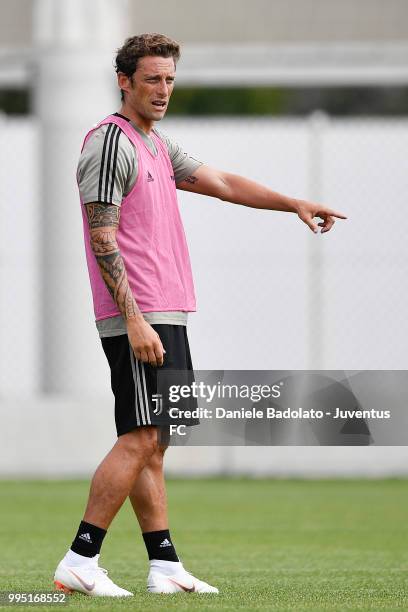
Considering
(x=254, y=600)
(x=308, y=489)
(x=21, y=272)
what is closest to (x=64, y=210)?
(x=21, y=272)

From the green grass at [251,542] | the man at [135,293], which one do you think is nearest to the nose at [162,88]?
the man at [135,293]

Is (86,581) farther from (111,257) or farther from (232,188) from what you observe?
(232,188)

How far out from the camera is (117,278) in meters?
5.56

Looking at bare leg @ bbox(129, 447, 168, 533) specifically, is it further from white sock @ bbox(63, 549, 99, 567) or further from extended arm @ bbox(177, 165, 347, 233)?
extended arm @ bbox(177, 165, 347, 233)

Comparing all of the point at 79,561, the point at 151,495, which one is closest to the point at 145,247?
the point at 151,495

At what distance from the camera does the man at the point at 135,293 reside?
5.57 meters

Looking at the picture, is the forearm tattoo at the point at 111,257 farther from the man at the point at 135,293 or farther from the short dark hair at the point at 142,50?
the short dark hair at the point at 142,50

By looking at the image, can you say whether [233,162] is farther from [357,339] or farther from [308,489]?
[308,489]

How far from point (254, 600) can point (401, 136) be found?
8205mm

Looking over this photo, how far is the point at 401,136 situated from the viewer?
43.4ft

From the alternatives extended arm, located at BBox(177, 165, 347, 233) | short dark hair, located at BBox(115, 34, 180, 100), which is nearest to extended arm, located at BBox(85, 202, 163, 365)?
short dark hair, located at BBox(115, 34, 180, 100)

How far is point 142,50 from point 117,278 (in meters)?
0.84

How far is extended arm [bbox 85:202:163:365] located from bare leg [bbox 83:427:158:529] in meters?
0.29

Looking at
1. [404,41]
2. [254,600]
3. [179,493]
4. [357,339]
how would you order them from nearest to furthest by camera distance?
[254,600]
[179,493]
[357,339]
[404,41]
